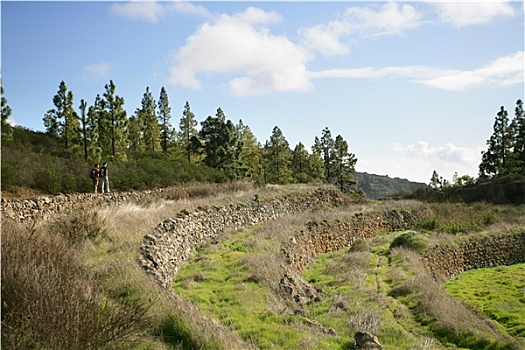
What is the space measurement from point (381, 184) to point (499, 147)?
102633 mm

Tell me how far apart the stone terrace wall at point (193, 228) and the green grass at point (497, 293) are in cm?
1070

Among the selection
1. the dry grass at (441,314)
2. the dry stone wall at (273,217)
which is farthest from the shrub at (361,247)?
the dry grass at (441,314)

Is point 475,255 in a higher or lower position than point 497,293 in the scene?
higher

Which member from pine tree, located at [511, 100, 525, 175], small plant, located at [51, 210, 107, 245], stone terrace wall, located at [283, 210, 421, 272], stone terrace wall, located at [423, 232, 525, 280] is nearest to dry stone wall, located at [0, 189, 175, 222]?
small plant, located at [51, 210, 107, 245]

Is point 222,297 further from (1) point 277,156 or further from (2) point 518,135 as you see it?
(2) point 518,135

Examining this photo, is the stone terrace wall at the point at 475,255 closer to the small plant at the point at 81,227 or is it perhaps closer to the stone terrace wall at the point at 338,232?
the stone terrace wall at the point at 338,232

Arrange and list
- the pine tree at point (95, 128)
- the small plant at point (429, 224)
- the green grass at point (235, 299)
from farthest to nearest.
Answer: the pine tree at point (95, 128) → the small plant at point (429, 224) → the green grass at point (235, 299)

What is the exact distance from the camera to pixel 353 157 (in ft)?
214

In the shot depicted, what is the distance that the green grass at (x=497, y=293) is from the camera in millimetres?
15219

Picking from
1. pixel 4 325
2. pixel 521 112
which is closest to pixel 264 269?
pixel 4 325

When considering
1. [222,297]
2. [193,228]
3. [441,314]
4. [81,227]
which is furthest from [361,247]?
[81,227]

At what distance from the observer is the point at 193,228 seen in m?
16.1

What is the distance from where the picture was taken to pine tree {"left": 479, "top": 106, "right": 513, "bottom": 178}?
59844 mm

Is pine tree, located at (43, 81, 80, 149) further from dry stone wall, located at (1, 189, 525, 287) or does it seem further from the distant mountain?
the distant mountain
